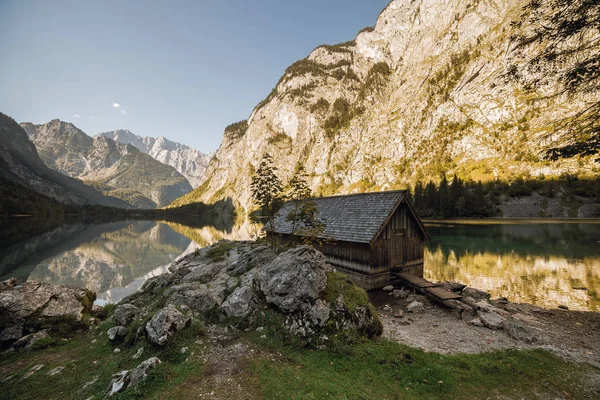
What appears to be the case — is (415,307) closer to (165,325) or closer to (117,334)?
(165,325)

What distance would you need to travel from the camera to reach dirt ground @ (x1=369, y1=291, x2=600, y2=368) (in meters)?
11.9

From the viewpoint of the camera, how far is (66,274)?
113 feet

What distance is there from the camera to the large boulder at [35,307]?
42.7ft

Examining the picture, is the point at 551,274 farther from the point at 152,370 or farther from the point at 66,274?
the point at 66,274

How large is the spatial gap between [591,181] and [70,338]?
132 m

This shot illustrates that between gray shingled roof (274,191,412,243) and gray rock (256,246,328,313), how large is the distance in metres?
7.34

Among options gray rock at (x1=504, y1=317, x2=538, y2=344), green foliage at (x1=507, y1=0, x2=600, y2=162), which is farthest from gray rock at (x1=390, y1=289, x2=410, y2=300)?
green foliage at (x1=507, y1=0, x2=600, y2=162)

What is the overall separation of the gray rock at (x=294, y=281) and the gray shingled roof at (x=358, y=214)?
24.1 feet

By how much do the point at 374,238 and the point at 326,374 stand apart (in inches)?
456

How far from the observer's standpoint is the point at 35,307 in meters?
13.9

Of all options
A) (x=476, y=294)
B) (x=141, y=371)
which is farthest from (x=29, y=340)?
(x=476, y=294)

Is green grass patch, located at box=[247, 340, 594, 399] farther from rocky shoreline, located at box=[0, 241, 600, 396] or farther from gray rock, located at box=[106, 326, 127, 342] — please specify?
gray rock, located at box=[106, 326, 127, 342]

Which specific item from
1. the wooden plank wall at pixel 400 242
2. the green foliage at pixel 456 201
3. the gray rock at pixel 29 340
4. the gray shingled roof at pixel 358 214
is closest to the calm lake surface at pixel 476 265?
the wooden plank wall at pixel 400 242

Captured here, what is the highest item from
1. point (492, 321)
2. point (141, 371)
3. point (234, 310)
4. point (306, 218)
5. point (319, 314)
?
point (306, 218)
